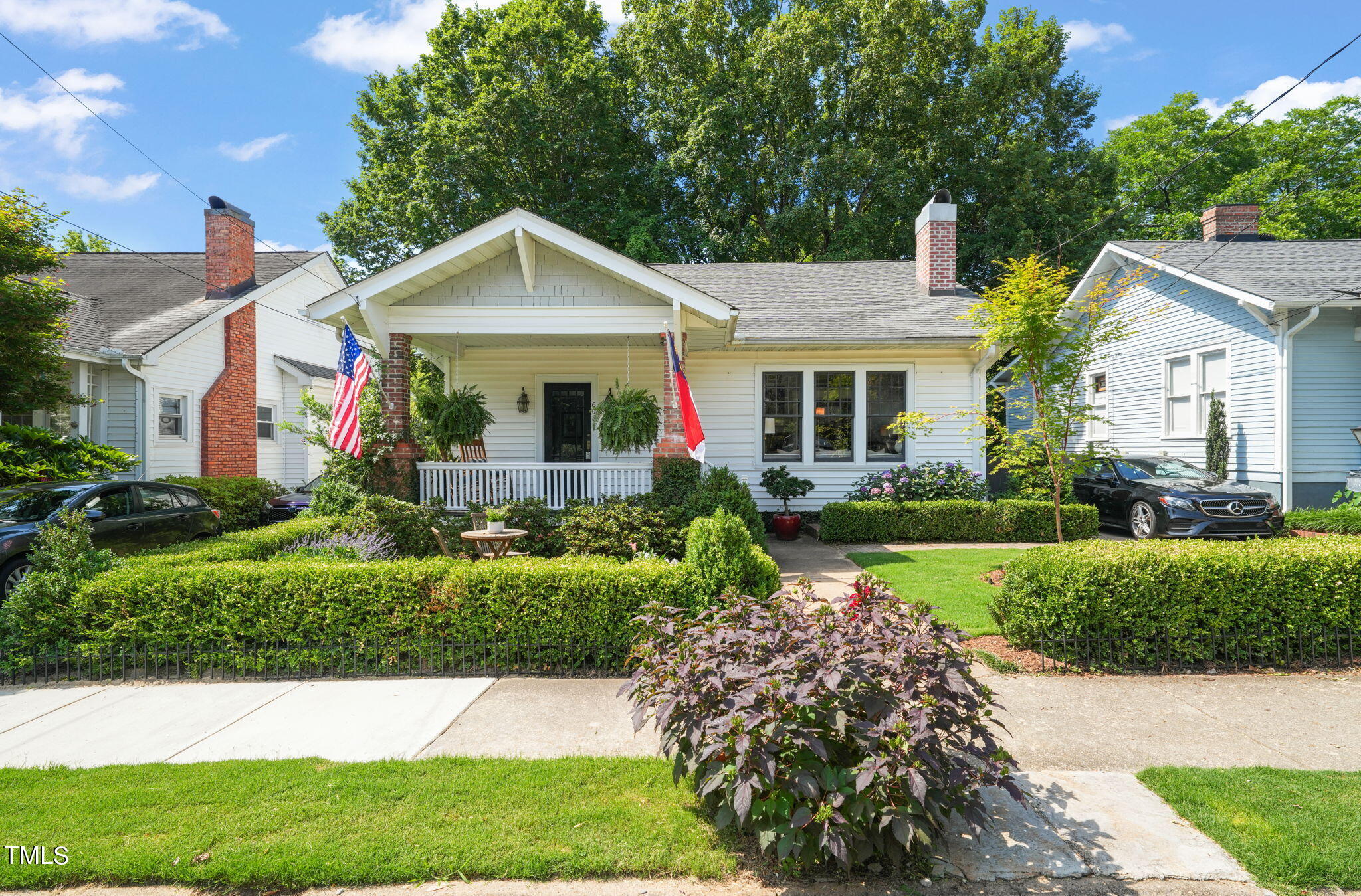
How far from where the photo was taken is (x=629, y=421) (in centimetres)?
991

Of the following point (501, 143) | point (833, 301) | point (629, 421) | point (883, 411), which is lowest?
point (629, 421)

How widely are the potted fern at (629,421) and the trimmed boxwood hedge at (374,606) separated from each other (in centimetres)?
450

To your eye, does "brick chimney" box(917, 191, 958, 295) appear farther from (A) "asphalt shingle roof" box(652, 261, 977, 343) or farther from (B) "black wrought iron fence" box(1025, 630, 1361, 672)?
(B) "black wrought iron fence" box(1025, 630, 1361, 672)

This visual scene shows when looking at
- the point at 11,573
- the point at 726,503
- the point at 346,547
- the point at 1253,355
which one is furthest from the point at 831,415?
the point at 11,573

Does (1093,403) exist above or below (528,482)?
above

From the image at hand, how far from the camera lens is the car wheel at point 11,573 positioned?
736 centimetres

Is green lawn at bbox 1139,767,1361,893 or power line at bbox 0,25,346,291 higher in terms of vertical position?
power line at bbox 0,25,346,291

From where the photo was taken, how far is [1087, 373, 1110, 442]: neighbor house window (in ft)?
55.9

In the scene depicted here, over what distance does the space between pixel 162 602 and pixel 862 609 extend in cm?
565

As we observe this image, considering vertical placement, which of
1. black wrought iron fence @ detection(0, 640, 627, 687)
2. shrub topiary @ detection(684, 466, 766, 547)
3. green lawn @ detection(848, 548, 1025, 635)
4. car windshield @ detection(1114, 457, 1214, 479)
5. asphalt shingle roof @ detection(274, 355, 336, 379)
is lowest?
black wrought iron fence @ detection(0, 640, 627, 687)

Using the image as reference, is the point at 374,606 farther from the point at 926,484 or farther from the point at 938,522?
the point at 926,484

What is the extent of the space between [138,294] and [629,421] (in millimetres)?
14759

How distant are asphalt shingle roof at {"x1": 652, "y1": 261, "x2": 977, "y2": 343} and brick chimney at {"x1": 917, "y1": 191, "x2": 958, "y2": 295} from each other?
0.90 ft

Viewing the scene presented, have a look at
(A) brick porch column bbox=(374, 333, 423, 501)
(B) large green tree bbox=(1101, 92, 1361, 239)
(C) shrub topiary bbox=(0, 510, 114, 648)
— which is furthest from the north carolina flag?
(B) large green tree bbox=(1101, 92, 1361, 239)
